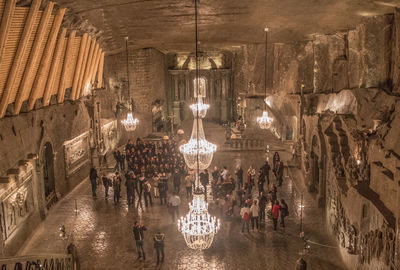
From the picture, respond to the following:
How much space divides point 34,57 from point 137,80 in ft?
42.8

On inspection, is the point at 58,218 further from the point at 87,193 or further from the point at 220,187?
the point at 220,187

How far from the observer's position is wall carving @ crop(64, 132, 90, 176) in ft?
52.1

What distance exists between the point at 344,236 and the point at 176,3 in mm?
7613

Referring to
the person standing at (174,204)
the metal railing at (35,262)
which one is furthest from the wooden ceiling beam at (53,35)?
the metal railing at (35,262)

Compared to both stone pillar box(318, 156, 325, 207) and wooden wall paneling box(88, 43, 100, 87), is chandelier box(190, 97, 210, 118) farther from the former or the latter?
wooden wall paneling box(88, 43, 100, 87)

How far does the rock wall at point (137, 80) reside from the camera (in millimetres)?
22781

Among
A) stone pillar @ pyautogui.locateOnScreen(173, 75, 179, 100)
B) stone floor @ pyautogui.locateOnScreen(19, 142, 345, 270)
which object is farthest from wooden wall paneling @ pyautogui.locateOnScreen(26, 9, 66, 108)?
stone pillar @ pyautogui.locateOnScreen(173, 75, 179, 100)

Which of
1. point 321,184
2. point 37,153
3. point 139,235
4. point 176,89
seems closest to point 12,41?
point 37,153

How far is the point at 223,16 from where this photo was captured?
13.4 metres

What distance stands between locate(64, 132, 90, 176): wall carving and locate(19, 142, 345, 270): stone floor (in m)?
1.74

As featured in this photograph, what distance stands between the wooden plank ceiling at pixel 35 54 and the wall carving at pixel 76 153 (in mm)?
2277

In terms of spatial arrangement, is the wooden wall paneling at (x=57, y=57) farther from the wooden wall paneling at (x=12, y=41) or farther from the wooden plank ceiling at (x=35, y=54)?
the wooden wall paneling at (x=12, y=41)

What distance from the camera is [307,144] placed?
1631cm

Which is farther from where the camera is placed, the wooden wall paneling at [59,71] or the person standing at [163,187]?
the person standing at [163,187]
